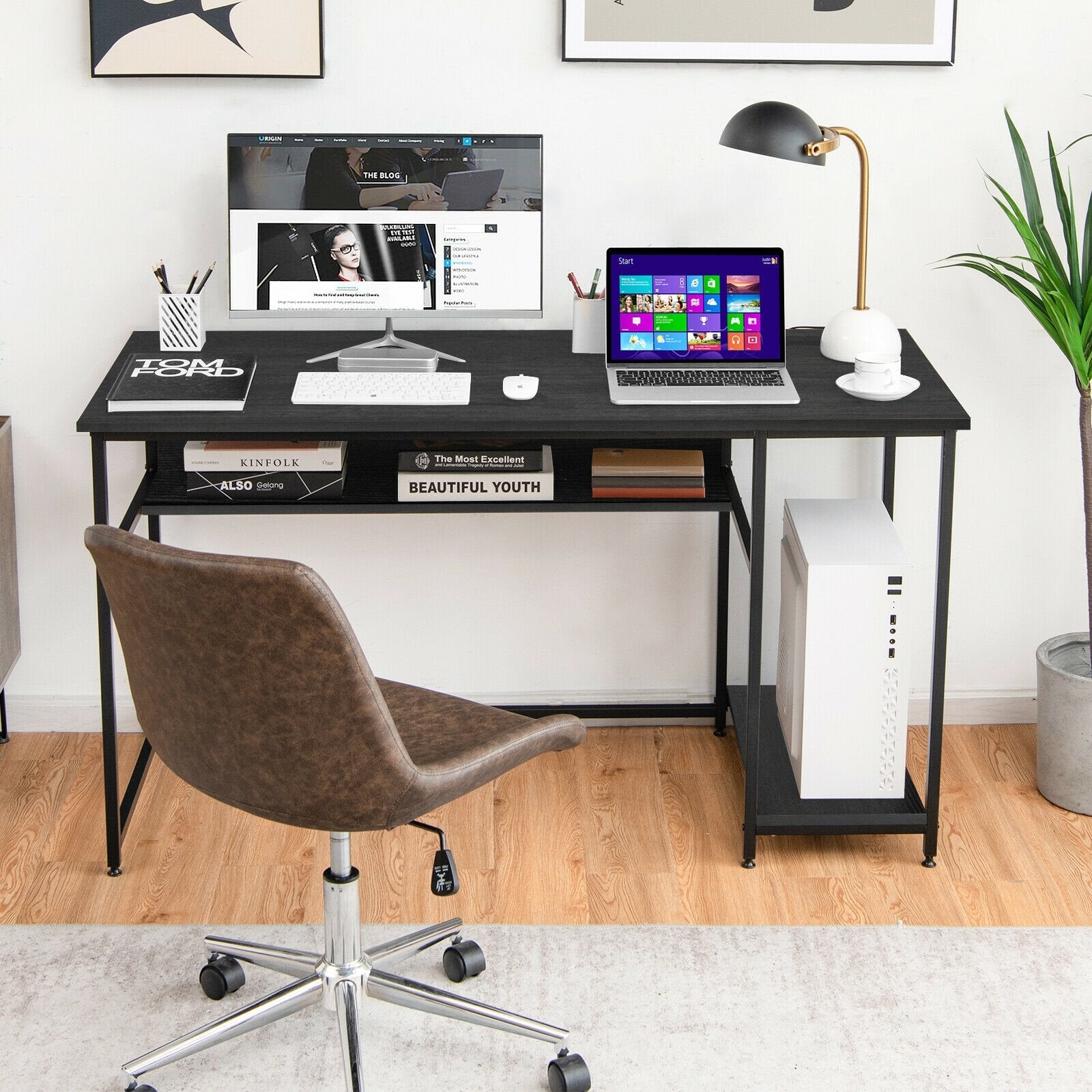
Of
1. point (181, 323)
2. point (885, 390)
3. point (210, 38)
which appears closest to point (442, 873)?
point (885, 390)

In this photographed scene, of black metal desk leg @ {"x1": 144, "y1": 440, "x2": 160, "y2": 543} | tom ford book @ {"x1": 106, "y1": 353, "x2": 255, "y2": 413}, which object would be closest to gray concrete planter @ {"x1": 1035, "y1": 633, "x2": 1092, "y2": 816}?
tom ford book @ {"x1": 106, "y1": 353, "x2": 255, "y2": 413}

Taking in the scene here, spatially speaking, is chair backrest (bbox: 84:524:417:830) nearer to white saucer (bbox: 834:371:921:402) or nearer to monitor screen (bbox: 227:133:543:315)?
monitor screen (bbox: 227:133:543:315)

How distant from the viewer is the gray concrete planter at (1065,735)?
2.92 m

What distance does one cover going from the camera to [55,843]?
284 centimetres

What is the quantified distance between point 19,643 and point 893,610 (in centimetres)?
186

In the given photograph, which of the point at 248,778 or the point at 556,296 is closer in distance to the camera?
the point at 248,778

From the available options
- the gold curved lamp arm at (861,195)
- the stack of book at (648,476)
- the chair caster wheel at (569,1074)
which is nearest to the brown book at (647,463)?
the stack of book at (648,476)

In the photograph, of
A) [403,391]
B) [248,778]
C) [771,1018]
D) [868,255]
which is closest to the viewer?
[248,778]

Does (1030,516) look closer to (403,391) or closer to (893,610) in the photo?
(893,610)

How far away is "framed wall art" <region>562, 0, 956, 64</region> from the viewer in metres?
2.85

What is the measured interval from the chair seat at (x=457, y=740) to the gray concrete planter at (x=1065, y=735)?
1.25 metres

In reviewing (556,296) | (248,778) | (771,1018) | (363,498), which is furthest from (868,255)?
(248,778)

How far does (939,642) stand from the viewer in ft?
8.76

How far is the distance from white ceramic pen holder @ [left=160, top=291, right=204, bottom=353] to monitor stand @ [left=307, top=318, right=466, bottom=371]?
22 cm
